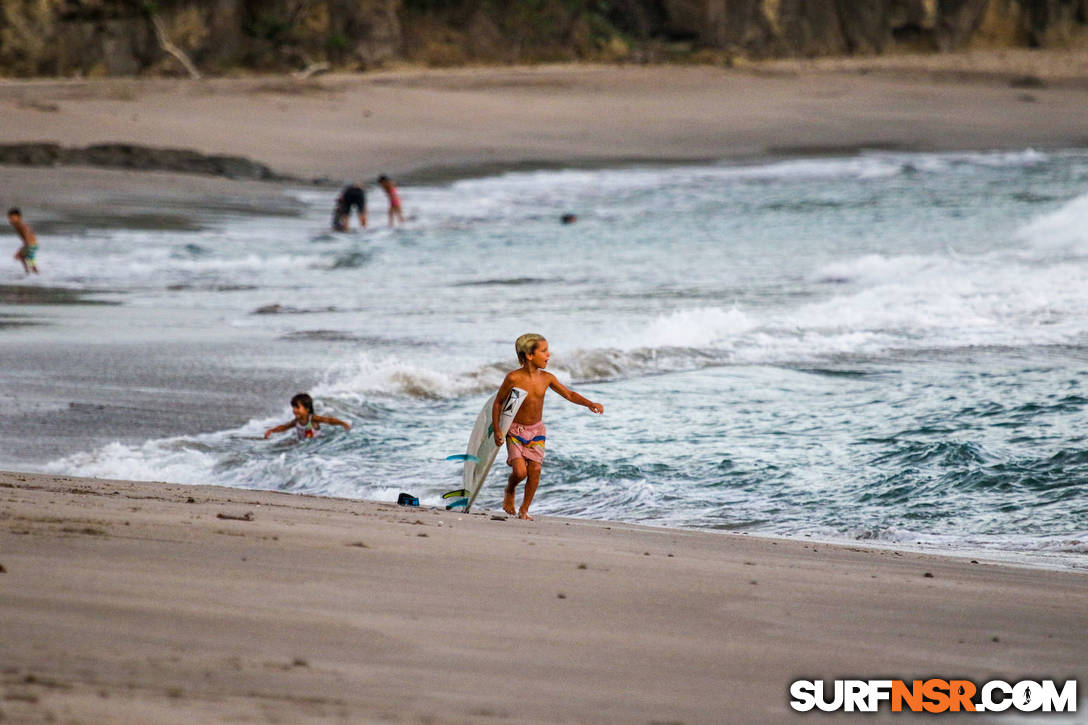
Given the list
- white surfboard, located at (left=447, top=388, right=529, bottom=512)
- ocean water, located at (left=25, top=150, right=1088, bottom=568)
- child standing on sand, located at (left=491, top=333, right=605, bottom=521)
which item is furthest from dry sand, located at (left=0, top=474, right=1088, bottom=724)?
ocean water, located at (left=25, top=150, right=1088, bottom=568)

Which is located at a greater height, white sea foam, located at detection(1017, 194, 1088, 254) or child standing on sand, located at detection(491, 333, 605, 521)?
child standing on sand, located at detection(491, 333, 605, 521)

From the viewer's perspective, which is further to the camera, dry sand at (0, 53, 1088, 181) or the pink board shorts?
dry sand at (0, 53, 1088, 181)

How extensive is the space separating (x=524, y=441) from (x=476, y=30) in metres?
39.8

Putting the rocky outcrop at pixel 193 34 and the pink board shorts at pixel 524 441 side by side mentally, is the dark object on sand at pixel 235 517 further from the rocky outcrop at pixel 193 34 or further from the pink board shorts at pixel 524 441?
the rocky outcrop at pixel 193 34

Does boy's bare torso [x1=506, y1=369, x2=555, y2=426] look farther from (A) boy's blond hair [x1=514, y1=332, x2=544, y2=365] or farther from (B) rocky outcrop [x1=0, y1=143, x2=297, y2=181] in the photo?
(B) rocky outcrop [x1=0, y1=143, x2=297, y2=181]

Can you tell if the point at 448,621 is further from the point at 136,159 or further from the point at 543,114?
the point at 543,114

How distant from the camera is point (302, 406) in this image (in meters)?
8.67

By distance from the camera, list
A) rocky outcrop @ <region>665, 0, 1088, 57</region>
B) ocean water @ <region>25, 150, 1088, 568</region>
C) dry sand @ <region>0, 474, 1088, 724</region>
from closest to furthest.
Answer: dry sand @ <region>0, 474, 1088, 724</region> < ocean water @ <region>25, 150, 1088, 568</region> < rocky outcrop @ <region>665, 0, 1088, 57</region>

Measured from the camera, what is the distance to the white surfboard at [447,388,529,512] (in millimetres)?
6734

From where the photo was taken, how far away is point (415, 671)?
10.7 ft

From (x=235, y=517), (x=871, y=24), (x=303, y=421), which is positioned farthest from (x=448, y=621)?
(x=871, y=24)

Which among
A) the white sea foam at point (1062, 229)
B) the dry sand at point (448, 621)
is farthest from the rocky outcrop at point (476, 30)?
the dry sand at point (448, 621)

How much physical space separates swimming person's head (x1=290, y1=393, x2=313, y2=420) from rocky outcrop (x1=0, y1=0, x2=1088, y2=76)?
32.0m

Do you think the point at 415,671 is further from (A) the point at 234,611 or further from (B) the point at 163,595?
(B) the point at 163,595
